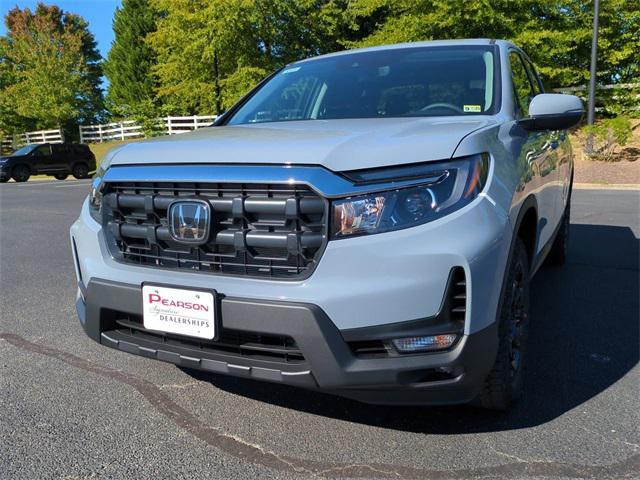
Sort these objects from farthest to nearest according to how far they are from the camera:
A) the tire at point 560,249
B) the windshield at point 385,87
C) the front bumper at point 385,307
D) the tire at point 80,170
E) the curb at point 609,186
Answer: the tire at point 80,170
the curb at point 609,186
the tire at point 560,249
the windshield at point 385,87
the front bumper at point 385,307

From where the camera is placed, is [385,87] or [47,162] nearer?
[385,87]

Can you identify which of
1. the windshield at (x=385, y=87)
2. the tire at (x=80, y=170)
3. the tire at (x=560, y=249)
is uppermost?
the windshield at (x=385, y=87)

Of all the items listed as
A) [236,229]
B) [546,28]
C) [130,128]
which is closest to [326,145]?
[236,229]

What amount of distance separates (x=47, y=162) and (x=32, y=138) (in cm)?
2046

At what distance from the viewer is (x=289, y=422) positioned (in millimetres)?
2545

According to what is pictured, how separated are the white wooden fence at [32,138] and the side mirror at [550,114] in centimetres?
4143

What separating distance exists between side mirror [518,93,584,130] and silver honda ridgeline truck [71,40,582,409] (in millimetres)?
148

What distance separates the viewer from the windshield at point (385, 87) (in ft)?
10.3

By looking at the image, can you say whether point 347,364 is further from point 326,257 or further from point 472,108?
point 472,108

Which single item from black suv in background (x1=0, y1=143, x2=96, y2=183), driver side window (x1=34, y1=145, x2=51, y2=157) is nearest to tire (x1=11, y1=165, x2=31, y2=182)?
black suv in background (x1=0, y1=143, x2=96, y2=183)

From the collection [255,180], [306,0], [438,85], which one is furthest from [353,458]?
[306,0]

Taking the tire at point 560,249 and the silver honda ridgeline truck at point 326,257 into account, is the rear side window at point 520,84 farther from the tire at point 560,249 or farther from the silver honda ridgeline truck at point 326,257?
the tire at point 560,249

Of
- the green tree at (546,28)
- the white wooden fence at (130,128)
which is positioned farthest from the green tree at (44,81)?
the green tree at (546,28)

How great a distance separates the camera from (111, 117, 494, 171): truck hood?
2115 millimetres
